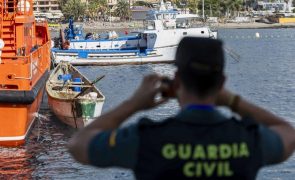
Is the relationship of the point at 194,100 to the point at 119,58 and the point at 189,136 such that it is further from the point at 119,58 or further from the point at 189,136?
the point at 119,58

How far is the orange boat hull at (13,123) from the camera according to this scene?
50.5 feet

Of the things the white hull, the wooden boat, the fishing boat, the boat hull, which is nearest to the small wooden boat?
the boat hull

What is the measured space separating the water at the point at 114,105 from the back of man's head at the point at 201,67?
9415mm

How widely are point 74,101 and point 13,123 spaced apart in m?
3.78

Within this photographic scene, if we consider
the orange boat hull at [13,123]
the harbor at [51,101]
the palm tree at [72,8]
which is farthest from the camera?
the palm tree at [72,8]

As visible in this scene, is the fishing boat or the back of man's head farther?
the fishing boat

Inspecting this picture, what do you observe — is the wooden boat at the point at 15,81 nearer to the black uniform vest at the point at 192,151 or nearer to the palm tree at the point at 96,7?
the black uniform vest at the point at 192,151

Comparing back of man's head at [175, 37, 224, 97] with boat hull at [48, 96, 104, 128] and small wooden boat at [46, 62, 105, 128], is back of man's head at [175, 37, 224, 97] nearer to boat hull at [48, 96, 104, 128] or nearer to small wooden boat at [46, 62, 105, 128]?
boat hull at [48, 96, 104, 128]

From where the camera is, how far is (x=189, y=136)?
9.14 ft

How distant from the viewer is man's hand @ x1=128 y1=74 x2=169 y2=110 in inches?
115

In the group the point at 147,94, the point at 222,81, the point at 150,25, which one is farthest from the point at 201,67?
the point at 150,25

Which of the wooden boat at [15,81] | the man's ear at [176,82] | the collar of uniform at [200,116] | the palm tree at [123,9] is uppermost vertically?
the palm tree at [123,9]

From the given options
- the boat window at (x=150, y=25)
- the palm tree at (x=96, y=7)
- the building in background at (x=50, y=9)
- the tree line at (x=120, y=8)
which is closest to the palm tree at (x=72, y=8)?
the tree line at (x=120, y=8)

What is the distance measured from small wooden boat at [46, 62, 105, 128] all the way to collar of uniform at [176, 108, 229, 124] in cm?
1632
